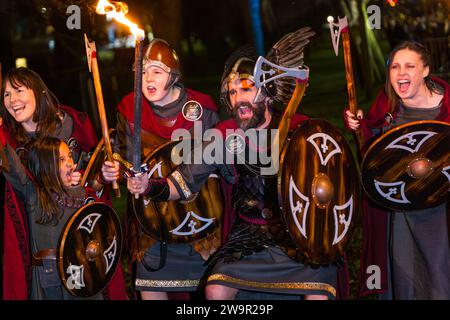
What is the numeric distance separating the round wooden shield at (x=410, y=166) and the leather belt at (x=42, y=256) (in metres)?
1.82

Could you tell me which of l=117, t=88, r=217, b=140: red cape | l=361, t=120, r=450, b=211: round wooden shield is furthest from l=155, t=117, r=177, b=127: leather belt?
l=361, t=120, r=450, b=211: round wooden shield

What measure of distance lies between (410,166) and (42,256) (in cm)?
217

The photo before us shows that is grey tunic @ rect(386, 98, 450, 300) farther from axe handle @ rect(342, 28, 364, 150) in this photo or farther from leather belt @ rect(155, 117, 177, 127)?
leather belt @ rect(155, 117, 177, 127)

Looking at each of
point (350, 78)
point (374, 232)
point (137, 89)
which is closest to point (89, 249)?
point (137, 89)

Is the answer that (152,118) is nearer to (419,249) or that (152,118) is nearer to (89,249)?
(89,249)

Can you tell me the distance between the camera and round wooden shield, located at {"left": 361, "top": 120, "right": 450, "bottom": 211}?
5.59m

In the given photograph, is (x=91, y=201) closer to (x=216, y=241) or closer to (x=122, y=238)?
(x=122, y=238)

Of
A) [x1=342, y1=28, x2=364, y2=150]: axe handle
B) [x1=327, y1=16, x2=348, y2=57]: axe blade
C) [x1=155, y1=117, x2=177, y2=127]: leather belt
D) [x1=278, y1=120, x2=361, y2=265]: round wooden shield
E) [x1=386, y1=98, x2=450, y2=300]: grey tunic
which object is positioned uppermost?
[x1=327, y1=16, x2=348, y2=57]: axe blade

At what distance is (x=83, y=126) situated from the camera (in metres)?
6.17

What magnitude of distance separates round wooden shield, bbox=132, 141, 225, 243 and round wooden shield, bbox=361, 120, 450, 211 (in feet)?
2.95

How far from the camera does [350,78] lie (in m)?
5.63

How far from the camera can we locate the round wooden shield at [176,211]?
5.87 meters

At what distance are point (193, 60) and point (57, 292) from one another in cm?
1654

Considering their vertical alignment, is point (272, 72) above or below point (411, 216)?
above
